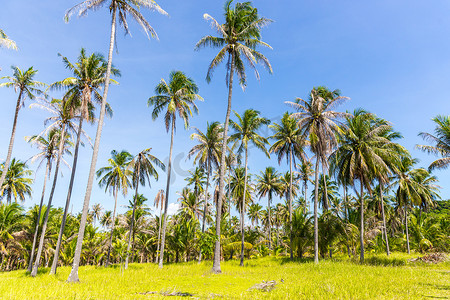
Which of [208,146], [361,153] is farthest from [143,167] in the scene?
[361,153]

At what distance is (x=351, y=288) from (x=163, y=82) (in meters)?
23.3

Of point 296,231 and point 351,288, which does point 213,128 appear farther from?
point 351,288

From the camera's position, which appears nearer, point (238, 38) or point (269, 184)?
point (238, 38)

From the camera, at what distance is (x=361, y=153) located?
24812 millimetres

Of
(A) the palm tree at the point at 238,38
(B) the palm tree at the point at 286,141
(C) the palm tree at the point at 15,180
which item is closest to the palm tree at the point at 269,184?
(B) the palm tree at the point at 286,141

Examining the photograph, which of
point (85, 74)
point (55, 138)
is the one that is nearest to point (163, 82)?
point (85, 74)

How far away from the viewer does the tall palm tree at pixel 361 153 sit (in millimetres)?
24297

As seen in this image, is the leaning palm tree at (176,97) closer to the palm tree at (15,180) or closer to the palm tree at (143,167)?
the palm tree at (143,167)

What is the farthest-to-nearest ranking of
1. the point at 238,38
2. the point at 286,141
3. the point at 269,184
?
the point at 269,184 < the point at 286,141 < the point at 238,38

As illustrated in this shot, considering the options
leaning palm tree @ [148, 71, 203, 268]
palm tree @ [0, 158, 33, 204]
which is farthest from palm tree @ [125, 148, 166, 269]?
palm tree @ [0, 158, 33, 204]

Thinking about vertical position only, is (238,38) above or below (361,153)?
above

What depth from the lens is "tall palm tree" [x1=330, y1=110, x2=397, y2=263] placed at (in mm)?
24297

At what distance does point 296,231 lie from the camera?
90.0ft

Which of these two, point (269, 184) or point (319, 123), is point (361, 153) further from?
point (269, 184)
